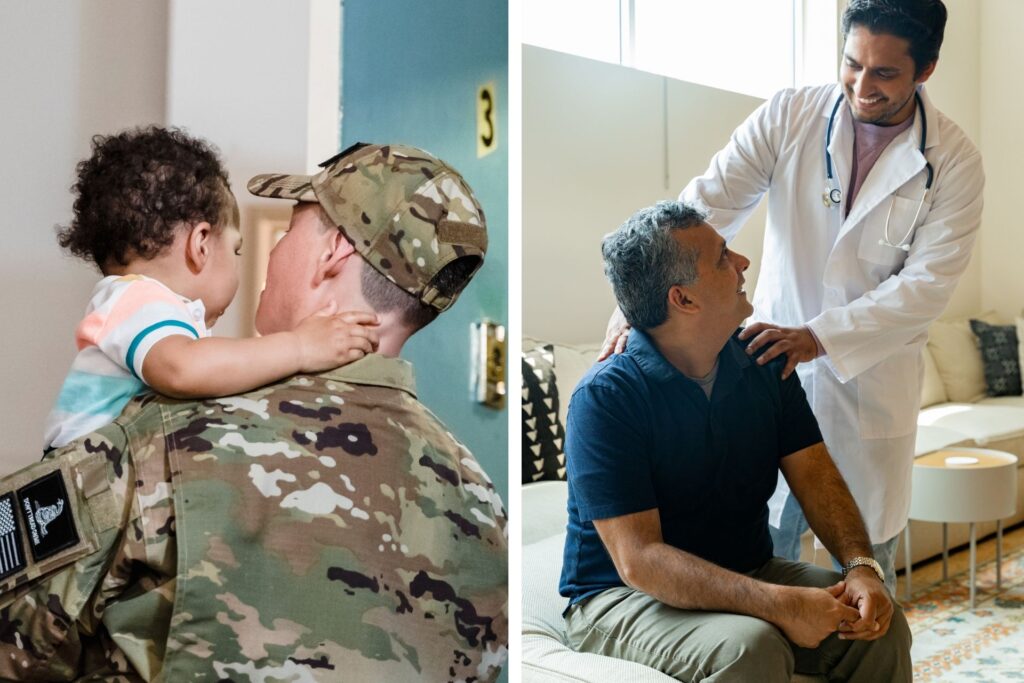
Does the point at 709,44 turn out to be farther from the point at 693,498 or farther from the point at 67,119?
the point at 67,119

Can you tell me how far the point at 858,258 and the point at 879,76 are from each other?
7.3 inches

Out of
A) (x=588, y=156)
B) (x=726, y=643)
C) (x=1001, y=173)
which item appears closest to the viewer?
(x=726, y=643)

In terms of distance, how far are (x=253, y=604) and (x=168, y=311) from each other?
223 millimetres

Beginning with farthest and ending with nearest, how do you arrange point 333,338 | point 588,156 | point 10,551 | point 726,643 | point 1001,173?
1. point 588,156
2. point 1001,173
3. point 726,643
4. point 333,338
5. point 10,551

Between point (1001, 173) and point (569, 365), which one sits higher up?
point (1001, 173)

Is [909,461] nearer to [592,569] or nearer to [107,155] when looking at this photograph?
[592,569]

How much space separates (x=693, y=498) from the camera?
0.87 meters

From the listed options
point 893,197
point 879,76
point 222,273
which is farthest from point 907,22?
point 222,273

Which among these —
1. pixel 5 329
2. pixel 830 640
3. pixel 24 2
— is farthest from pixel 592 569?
pixel 24 2

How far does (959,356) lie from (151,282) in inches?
33.1

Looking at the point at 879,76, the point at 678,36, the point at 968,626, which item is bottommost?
the point at 968,626

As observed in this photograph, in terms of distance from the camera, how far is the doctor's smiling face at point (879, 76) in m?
0.83

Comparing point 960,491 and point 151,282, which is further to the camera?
point 960,491

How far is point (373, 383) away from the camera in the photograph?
679 millimetres
